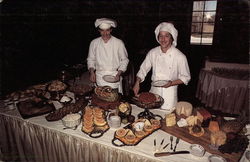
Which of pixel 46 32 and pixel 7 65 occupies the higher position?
pixel 46 32

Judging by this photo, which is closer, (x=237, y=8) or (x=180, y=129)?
(x=180, y=129)

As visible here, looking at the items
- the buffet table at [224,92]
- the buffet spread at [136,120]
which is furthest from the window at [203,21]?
the buffet spread at [136,120]

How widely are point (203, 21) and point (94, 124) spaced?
7.02 metres

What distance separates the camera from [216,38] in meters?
7.65

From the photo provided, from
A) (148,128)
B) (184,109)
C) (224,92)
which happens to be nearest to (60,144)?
(148,128)

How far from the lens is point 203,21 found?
7.86 m

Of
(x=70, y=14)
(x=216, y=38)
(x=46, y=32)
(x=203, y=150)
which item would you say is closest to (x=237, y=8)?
(x=216, y=38)

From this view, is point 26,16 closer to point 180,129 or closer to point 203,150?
point 180,129

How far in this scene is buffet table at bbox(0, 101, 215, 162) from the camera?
2.01 meters

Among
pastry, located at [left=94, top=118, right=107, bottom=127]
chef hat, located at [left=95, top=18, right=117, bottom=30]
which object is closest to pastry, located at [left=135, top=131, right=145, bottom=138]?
pastry, located at [left=94, top=118, right=107, bottom=127]

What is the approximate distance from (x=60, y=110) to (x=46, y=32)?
314 centimetres

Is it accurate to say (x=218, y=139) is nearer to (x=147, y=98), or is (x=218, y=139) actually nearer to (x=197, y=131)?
(x=197, y=131)

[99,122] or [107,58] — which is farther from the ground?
[107,58]

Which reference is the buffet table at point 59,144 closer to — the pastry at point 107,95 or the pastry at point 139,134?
the pastry at point 139,134
